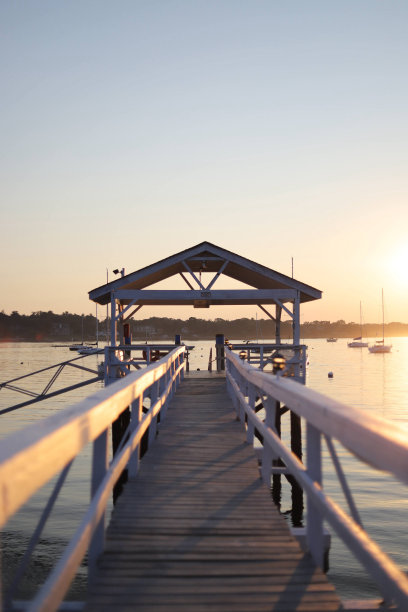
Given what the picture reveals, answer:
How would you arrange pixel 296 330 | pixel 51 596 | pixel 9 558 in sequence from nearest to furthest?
pixel 51 596
pixel 9 558
pixel 296 330

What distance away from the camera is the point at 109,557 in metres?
3.71

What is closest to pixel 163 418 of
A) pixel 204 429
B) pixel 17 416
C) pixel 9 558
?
pixel 204 429

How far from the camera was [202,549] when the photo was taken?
3918 mm

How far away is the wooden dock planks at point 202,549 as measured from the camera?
10.3ft

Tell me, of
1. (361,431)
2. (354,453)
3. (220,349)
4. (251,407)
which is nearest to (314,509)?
(354,453)

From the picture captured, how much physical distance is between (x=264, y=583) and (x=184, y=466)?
10.9 feet

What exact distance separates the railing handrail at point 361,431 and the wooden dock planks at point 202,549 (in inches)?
39.4

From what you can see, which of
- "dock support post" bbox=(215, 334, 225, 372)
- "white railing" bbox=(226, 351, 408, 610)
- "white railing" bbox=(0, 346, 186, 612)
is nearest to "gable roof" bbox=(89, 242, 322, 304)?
"dock support post" bbox=(215, 334, 225, 372)

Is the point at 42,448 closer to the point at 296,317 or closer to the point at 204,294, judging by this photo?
the point at 204,294

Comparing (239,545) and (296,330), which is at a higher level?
(296,330)

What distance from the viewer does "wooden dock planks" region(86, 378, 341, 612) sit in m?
3.13

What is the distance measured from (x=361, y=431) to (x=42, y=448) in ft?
4.09

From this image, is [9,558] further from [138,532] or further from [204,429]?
[138,532]

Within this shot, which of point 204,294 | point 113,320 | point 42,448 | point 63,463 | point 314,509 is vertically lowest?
point 314,509
